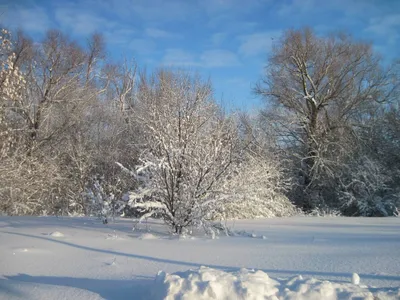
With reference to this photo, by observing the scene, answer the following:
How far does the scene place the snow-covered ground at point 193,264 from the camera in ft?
12.6

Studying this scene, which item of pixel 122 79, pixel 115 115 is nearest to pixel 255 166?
pixel 115 115

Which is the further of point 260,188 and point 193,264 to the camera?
point 260,188

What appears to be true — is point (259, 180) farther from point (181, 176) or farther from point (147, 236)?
point (147, 236)

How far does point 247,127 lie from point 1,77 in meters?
13.5

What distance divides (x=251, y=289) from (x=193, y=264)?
180cm

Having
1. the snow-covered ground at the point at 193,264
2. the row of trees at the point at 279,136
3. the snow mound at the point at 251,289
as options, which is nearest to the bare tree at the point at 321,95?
the row of trees at the point at 279,136

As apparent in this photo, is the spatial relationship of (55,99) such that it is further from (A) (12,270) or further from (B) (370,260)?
(B) (370,260)

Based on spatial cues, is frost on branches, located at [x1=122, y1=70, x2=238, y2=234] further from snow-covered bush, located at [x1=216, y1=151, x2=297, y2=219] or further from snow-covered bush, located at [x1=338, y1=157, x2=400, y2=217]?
snow-covered bush, located at [x1=338, y1=157, x2=400, y2=217]

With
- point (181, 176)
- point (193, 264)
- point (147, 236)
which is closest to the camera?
point (193, 264)

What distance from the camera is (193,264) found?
5.38 meters

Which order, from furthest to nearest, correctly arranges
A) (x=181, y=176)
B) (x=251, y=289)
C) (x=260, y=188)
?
(x=260, y=188), (x=181, y=176), (x=251, y=289)

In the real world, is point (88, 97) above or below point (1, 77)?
above

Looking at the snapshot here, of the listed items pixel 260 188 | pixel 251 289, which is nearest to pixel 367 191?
pixel 260 188

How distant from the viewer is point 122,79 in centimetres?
2856
